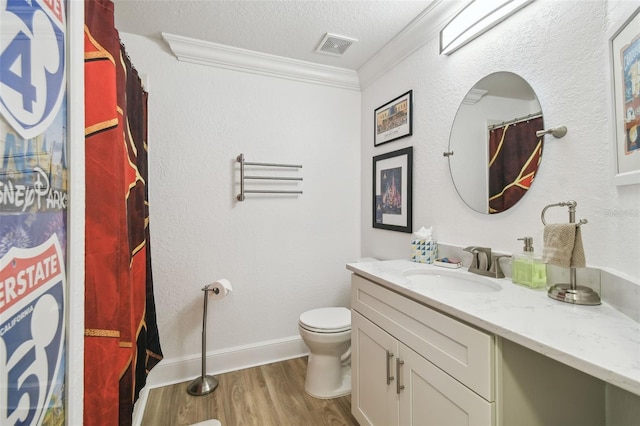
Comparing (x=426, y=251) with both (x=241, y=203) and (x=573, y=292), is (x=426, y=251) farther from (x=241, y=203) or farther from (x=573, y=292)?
(x=241, y=203)

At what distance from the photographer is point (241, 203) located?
2230 mm

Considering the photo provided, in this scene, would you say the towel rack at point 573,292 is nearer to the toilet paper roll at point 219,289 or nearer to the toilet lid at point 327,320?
the toilet lid at point 327,320

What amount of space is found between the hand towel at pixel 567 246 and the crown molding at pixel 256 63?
80.5 inches

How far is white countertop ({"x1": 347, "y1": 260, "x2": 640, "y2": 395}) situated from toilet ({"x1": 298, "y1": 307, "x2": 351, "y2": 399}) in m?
→ 0.74

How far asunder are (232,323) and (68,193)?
6.08 feet

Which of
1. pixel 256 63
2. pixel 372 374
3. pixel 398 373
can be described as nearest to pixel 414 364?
pixel 398 373

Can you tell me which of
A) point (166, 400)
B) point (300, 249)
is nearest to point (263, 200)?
point (300, 249)

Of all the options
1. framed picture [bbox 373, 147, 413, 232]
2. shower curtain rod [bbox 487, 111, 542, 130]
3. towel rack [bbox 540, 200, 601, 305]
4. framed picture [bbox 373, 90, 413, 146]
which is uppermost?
framed picture [bbox 373, 90, 413, 146]

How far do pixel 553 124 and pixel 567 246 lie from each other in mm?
553

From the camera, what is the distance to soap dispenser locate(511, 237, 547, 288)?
45.2 inches

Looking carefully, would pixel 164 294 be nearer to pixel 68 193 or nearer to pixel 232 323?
pixel 232 323

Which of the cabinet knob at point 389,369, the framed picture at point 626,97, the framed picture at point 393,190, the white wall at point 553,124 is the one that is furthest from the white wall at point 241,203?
the framed picture at point 626,97

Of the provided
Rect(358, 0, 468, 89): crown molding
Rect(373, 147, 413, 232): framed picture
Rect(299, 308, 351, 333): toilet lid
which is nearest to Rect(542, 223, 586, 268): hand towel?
Rect(373, 147, 413, 232): framed picture

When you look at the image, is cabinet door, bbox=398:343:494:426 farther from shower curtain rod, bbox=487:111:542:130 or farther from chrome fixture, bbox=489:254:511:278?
shower curtain rod, bbox=487:111:542:130
